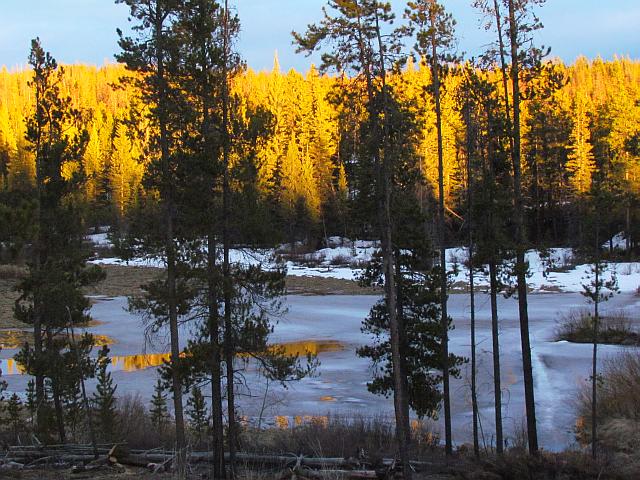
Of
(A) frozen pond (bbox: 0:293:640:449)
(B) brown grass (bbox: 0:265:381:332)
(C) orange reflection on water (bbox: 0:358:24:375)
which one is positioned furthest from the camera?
(B) brown grass (bbox: 0:265:381:332)

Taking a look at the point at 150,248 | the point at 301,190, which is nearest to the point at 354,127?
the point at 150,248

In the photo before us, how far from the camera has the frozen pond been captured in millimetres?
16953

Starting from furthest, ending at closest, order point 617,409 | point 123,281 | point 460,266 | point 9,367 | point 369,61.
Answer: point 460,266 < point 123,281 < point 9,367 < point 617,409 < point 369,61

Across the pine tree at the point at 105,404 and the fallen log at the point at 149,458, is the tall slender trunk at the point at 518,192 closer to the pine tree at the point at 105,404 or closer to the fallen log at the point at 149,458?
the fallen log at the point at 149,458

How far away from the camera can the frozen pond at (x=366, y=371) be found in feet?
55.6

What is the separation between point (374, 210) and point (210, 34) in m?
4.62

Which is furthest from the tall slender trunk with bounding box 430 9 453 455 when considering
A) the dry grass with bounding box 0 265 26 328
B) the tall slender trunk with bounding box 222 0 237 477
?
the dry grass with bounding box 0 265 26 328

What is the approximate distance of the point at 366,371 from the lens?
20812 millimetres

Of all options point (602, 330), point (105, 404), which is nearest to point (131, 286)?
point (602, 330)

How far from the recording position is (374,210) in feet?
43.8

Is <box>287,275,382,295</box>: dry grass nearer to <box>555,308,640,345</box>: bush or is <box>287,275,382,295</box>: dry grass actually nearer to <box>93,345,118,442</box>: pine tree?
<box>555,308,640,345</box>: bush

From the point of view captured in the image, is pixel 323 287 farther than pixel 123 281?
No

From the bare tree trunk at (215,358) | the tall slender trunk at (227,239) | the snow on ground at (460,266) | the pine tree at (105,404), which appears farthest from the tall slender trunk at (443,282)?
the snow on ground at (460,266)

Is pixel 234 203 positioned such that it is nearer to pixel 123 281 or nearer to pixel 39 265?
pixel 39 265
